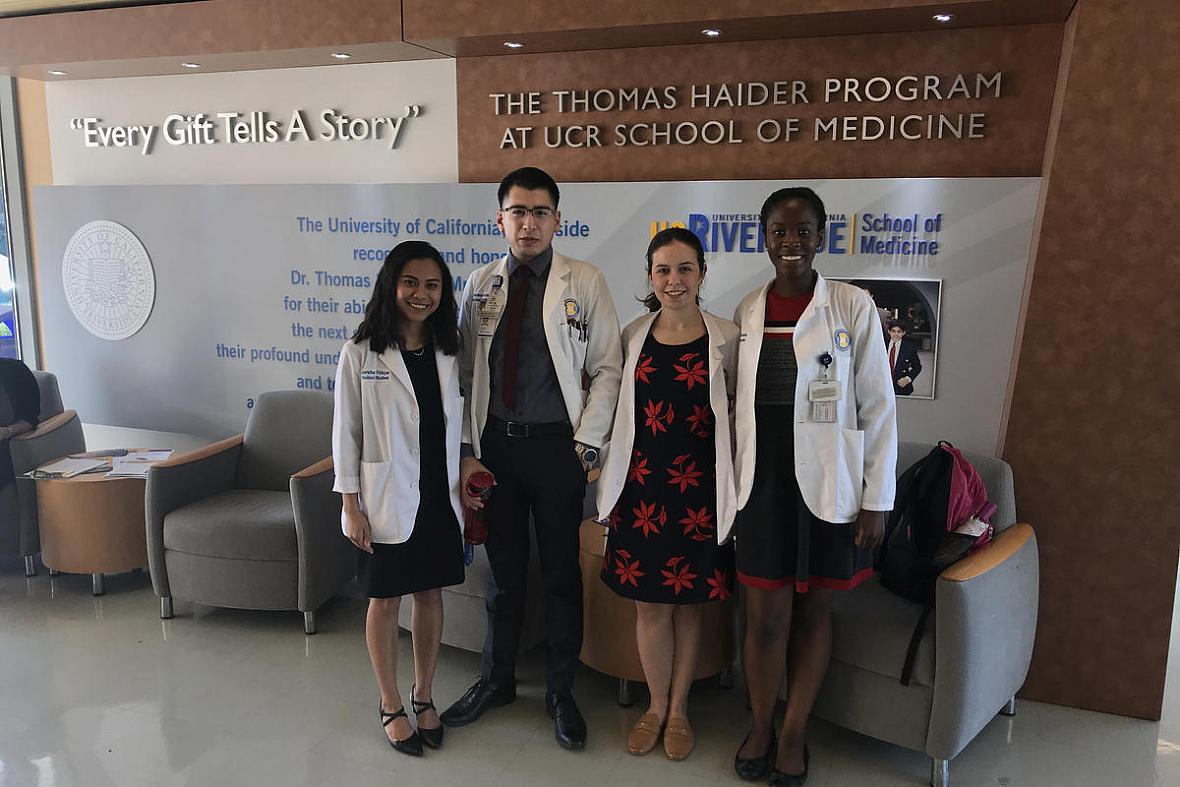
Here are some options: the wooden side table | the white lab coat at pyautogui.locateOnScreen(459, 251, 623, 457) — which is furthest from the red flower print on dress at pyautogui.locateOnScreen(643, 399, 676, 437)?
the wooden side table

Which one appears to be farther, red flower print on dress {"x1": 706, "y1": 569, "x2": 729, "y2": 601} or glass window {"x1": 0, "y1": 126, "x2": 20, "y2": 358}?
glass window {"x1": 0, "y1": 126, "x2": 20, "y2": 358}

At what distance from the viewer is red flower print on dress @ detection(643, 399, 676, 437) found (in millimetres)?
2746

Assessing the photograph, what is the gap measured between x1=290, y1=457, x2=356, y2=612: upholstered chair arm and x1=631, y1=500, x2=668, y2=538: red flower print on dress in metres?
1.55

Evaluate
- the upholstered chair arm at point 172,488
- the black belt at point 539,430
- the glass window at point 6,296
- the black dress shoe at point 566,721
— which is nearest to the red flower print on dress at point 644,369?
the black belt at point 539,430

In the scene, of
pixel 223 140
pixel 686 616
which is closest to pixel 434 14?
pixel 223 140

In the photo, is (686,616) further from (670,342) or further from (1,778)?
(1,778)

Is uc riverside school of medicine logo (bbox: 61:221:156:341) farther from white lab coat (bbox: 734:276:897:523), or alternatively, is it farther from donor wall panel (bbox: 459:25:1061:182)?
white lab coat (bbox: 734:276:897:523)

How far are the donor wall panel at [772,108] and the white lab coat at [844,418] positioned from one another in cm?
122

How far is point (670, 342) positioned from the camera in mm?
2779

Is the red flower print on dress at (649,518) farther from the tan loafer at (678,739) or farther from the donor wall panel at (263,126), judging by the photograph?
the donor wall panel at (263,126)

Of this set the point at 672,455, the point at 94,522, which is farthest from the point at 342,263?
the point at 672,455

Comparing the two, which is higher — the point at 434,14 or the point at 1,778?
the point at 434,14

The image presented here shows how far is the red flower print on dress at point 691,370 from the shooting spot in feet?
8.95

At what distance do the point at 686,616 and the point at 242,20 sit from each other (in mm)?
3196
